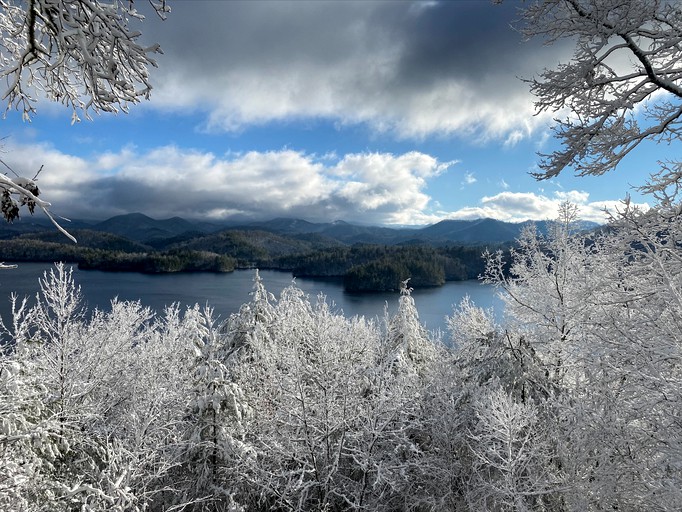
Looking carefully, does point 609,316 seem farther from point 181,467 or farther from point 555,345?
point 181,467

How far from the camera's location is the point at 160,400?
757cm

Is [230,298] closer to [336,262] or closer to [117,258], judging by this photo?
[336,262]

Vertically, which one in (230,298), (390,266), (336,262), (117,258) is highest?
(117,258)

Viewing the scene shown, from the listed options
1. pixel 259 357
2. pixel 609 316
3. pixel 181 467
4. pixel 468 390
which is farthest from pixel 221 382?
pixel 609 316

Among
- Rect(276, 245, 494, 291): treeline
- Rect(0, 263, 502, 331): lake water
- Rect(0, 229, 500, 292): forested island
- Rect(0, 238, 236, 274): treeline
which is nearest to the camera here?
Rect(0, 263, 502, 331): lake water

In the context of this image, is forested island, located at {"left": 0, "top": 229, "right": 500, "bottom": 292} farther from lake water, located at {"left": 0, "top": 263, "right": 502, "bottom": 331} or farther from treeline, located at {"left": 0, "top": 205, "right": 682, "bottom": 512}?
treeline, located at {"left": 0, "top": 205, "right": 682, "bottom": 512}

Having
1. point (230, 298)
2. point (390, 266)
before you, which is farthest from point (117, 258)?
point (390, 266)

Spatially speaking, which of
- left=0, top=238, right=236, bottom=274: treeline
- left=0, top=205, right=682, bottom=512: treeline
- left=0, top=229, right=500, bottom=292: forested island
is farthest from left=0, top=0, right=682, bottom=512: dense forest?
left=0, top=238, right=236, bottom=274: treeline

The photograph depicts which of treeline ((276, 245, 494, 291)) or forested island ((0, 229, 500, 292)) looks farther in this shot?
forested island ((0, 229, 500, 292))

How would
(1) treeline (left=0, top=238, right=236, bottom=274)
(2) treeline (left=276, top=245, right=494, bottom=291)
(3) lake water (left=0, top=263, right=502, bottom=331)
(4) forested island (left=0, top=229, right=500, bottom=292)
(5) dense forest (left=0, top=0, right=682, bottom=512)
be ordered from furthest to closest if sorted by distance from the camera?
(1) treeline (left=0, top=238, right=236, bottom=274) < (4) forested island (left=0, top=229, right=500, bottom=292) < (2) treeline (left=276, top=245, right=494, bottom=291) < (3) lake water (left=0, top=263, right=502, bottom=331) < (5) dense forest (left=0, top=0, right=682, bottom=512)

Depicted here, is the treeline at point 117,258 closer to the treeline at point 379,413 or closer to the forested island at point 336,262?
the forested island at point 336,262

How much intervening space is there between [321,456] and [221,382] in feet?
9.25

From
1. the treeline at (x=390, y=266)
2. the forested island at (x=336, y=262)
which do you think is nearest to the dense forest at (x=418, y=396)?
the treeline at (x=390, y=266)

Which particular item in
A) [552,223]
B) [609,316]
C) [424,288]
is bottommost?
[424,288]
